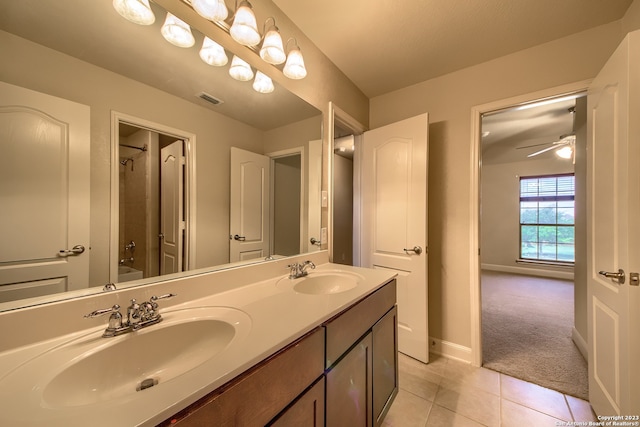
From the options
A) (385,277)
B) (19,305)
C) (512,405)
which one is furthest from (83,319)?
(512,405)

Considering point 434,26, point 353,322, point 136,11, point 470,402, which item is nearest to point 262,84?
point 136,11

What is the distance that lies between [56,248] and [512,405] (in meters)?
2.45

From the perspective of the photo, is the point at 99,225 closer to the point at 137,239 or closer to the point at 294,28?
the point at 137,239

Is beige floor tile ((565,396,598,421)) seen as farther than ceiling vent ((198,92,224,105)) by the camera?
Yes

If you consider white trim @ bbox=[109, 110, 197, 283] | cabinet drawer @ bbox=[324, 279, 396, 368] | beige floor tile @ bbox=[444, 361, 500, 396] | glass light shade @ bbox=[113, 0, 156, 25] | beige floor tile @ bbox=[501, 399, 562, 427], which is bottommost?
beige floor tile @ bbox=[444, 361, 500, 396]

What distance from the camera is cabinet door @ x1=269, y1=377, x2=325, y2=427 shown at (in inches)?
26.3

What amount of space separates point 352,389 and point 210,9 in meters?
1.72

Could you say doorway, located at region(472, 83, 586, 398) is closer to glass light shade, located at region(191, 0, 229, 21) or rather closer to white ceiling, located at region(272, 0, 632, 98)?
white ceiling, located at region(272, 0, 632, 98)

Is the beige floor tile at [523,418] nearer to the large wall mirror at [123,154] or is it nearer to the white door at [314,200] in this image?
the white door at [314,200]

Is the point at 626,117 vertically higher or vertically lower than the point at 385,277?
higher

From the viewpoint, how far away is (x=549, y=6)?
54.1 inches

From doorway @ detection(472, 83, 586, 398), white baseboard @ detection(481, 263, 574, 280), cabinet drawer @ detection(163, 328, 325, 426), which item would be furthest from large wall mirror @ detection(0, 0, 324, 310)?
white baseboard @ detection(481, 263, 574, 280)

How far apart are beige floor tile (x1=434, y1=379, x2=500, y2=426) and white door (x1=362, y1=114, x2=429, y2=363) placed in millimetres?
318

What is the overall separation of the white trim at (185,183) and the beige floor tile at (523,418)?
6.49 ft
